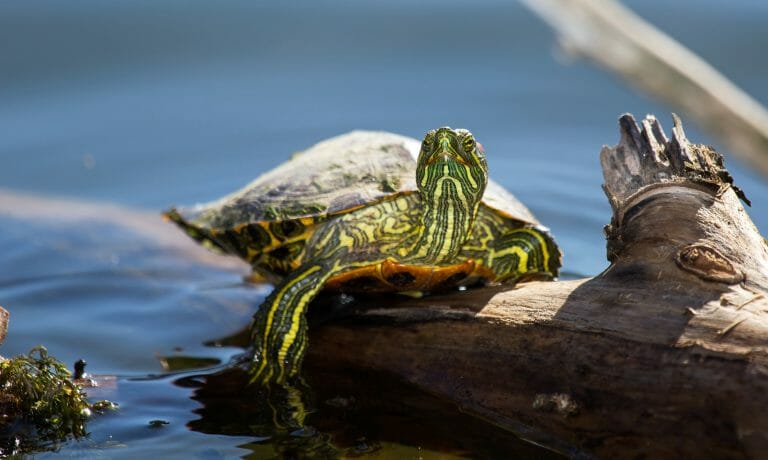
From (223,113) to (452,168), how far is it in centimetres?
375

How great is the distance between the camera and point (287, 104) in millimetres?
7547

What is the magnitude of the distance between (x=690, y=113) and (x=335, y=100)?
9.98 feet

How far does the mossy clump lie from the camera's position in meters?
3.56

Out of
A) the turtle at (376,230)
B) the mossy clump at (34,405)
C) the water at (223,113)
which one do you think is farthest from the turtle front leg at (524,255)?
the mossy clump at (34,405)

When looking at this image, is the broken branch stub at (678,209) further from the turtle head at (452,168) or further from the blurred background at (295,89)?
the blurred background at (295,89)

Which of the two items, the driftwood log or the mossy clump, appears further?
the mossy clump

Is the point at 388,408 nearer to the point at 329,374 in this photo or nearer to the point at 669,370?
the point at 329,374

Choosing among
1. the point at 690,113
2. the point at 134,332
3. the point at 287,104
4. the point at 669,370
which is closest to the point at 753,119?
the point at 690,113

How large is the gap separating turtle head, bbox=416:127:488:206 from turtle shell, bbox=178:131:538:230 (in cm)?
22

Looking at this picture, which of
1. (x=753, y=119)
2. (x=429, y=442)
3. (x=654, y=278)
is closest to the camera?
(x=654, y=278)

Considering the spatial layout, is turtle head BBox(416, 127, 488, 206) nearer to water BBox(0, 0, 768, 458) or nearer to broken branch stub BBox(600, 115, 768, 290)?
broken branch stub BBox(600, 115, 768, 290)

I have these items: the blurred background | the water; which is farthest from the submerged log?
the blurred background

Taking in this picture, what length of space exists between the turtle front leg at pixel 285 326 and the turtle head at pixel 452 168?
532mm

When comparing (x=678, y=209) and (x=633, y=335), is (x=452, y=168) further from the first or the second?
(x=633, y=335)
